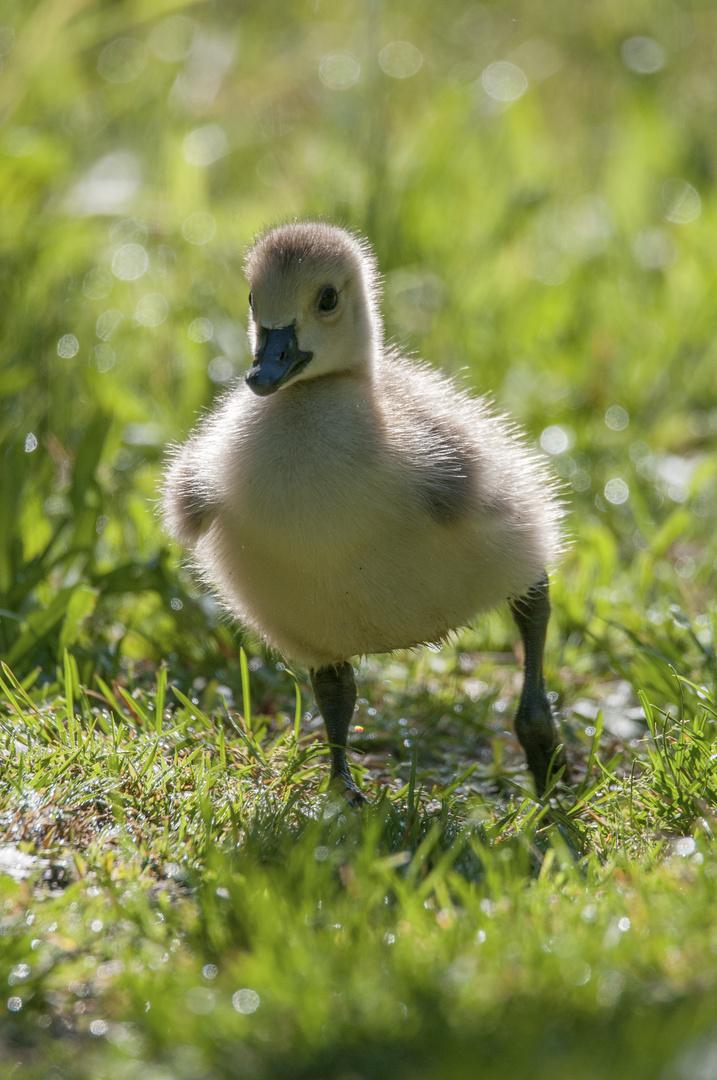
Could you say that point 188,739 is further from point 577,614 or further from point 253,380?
point 577,614

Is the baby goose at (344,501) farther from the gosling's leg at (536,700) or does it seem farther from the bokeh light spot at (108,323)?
the bokeh light spot at (108,323)

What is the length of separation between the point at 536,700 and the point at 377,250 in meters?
3.57

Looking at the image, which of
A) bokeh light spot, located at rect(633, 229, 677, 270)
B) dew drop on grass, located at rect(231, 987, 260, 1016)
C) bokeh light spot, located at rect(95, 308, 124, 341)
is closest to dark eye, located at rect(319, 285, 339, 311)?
dew drop on grass, located at rect(231, 987, 260, 1016)

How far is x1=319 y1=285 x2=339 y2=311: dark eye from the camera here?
344cm

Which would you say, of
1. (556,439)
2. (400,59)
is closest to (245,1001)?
(556,439)

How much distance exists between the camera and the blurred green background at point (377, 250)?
4.45m

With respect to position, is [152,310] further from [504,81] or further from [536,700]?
[504,81]

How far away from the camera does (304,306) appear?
11.1 feet

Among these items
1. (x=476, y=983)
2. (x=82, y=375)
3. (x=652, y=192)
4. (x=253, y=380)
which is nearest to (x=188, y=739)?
(x=253, y=380)

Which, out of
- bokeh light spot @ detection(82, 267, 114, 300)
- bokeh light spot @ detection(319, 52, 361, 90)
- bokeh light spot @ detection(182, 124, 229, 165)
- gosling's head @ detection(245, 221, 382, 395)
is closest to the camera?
gosling's head @ detection(245, 221, 382, 395)

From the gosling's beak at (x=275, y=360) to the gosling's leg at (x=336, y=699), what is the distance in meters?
0.88

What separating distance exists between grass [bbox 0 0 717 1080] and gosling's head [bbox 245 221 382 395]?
884 mm

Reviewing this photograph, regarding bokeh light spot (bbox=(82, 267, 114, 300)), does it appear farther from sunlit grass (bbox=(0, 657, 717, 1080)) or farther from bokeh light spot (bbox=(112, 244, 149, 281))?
sunlit grass (bbox=(0, 657, 717, 1080))

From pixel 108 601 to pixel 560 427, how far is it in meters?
2.35
